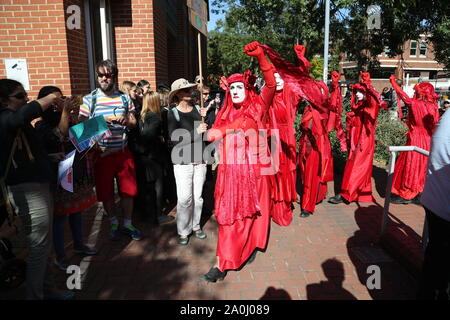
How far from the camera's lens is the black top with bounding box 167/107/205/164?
3998 mm

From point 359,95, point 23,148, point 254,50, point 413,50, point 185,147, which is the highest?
point 413,50

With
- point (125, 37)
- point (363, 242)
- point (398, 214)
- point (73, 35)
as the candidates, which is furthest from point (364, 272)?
point (125, 37)

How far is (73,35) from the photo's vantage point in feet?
17.1

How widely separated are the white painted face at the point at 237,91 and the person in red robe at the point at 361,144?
2.86 meters

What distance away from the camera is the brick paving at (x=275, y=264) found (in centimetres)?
322

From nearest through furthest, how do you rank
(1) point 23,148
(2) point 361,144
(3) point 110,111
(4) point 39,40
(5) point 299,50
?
(1) point 23,148
(3) point 110,111
(5) point 299,50
(4) point 39,40
(2) point 361,144

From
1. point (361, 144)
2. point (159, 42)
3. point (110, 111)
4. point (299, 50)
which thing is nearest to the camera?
point (110, 111)

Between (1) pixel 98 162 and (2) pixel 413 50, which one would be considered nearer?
(1) pixel 98 162

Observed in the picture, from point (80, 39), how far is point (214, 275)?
430 centimetres

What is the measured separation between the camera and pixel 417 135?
222 inches

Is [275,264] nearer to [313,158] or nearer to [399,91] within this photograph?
[313,158]

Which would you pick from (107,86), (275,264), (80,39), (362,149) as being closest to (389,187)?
(275,264)

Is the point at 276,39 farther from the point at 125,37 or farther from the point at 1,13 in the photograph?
the point at 1,13

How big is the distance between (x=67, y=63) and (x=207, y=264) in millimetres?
3550
